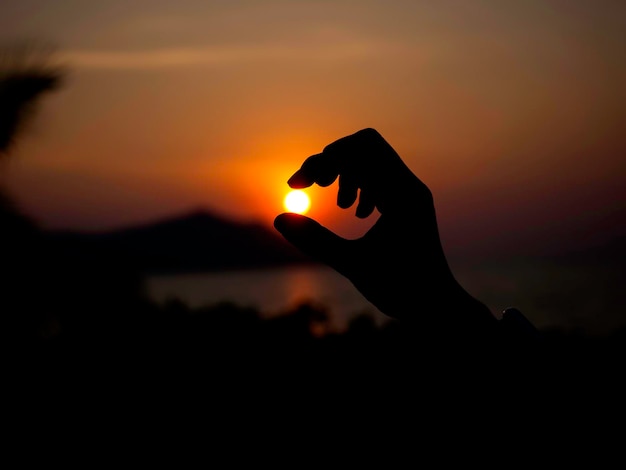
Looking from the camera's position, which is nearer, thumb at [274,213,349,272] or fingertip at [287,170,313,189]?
thumb at [274,213,349,272]

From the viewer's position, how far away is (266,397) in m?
6.46

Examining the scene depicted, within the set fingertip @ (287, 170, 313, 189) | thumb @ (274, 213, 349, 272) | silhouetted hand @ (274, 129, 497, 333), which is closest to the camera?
silhouetted hand @ (274, 129, 497, 333)

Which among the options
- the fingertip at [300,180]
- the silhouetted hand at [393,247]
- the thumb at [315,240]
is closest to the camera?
the silhouetted hand at [393,247]

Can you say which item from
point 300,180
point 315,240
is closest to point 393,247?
point 315,240

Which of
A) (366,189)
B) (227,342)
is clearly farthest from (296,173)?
(227,342)

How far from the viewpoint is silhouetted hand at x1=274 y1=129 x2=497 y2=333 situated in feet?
3.88

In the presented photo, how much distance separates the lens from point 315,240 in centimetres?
129

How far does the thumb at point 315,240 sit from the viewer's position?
1.28 metres

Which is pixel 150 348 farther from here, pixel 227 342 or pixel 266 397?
pixel 266 397

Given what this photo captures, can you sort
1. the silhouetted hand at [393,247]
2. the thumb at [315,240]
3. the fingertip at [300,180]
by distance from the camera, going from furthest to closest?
the fingertip at [300,180] < the thumb at [315,240] < the silhouetted hand at [393,247]

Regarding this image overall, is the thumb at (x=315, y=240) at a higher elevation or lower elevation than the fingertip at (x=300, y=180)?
lower

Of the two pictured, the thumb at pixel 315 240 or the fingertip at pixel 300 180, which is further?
the fingertip at pixel 300 180

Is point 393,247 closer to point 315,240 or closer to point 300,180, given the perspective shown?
point 315,240

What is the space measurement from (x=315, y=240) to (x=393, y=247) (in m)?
0.14
